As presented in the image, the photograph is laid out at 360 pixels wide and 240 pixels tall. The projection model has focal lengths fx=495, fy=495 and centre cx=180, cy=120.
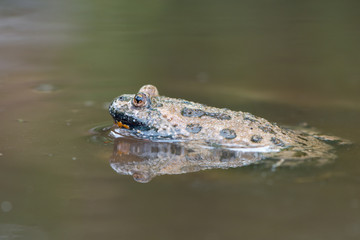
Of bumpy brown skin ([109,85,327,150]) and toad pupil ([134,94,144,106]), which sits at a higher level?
toad pupil ([134,94,144,106])

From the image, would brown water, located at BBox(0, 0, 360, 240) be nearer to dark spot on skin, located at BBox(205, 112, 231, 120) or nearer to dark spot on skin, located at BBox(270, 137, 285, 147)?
dark spot on skin, located at BBox(270, 137, 285, 147)

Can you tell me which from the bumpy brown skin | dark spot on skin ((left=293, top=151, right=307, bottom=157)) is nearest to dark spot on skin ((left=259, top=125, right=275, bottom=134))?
the bumpy brown skin

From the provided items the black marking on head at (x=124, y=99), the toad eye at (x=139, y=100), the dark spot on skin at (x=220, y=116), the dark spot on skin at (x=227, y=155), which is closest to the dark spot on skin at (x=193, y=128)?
the dark spot on skin at (x=220, y=116)

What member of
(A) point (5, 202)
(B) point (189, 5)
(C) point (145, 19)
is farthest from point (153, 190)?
(B) point (189, 5)

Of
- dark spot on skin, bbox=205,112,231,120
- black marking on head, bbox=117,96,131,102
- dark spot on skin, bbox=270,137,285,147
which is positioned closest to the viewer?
dark spot on skin, bbox=270,137,285,147

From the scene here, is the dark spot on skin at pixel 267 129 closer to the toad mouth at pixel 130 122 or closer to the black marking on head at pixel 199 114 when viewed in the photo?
the black marking on head at pixel 199 114

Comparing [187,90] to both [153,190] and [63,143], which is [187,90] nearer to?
[63,143]
